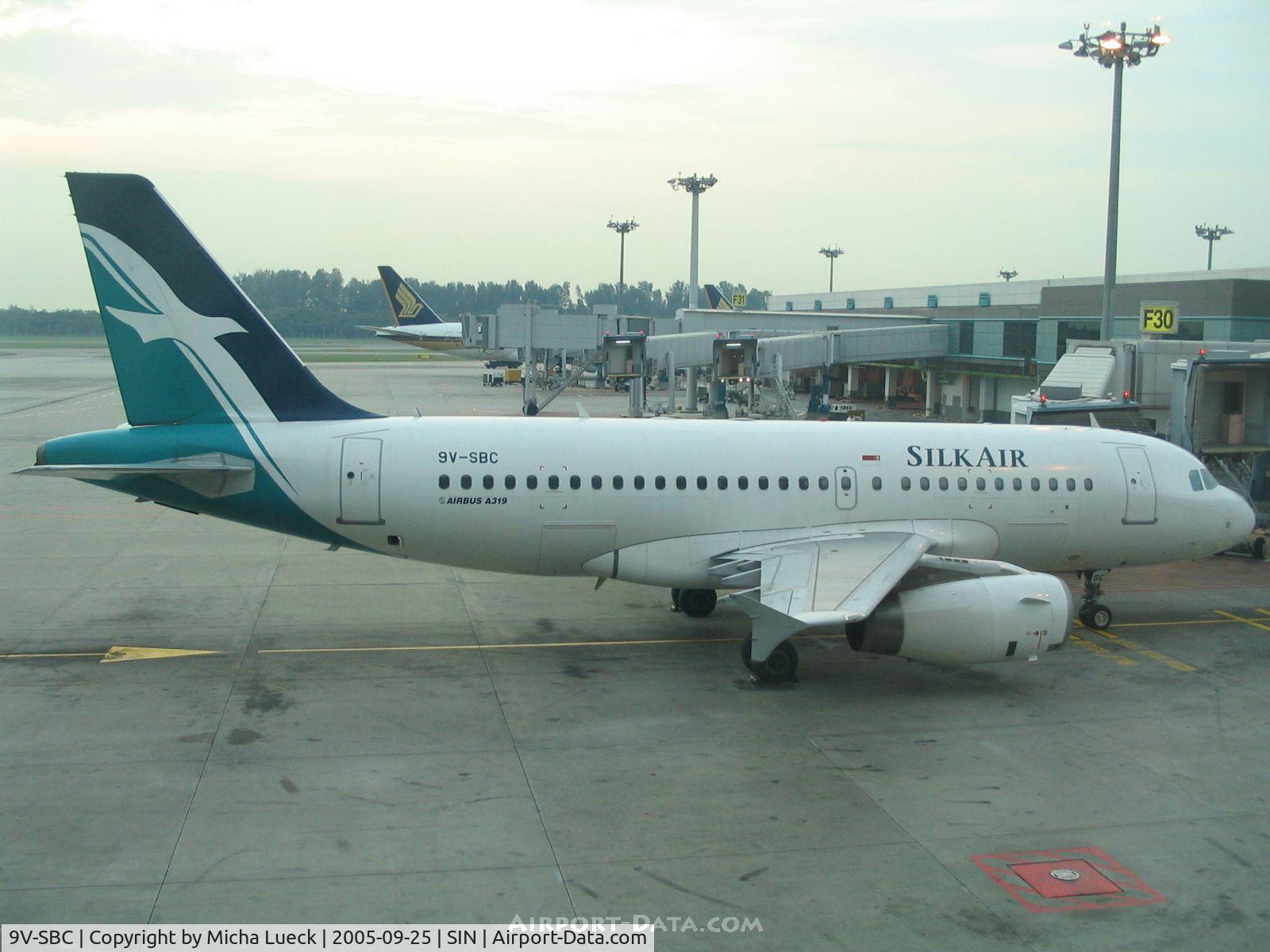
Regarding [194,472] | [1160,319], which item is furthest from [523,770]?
[1160,319]

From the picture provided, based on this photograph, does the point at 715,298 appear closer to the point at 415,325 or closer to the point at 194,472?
the point at 415,325

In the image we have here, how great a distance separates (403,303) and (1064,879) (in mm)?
108165

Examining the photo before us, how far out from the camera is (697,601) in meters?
21.5

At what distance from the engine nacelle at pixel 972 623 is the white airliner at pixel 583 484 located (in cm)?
3

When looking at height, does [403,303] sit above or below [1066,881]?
above

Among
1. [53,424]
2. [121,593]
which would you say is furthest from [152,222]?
[53,424]

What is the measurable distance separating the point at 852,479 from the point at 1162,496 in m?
6.42

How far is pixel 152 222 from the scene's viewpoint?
60.7ft

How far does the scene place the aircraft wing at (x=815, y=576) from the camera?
16.3 metres

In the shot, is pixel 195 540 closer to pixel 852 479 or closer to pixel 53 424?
pixel 852 479

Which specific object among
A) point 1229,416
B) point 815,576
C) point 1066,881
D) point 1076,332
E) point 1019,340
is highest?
point 1076,332

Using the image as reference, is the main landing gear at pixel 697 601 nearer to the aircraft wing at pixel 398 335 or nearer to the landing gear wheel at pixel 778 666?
the landing gear wheel at pixel 778 666

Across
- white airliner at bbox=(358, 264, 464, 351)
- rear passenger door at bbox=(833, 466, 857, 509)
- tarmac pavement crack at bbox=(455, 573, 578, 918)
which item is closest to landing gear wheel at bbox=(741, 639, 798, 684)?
rear passenger door at bbox=(833, 466, 857, 509)

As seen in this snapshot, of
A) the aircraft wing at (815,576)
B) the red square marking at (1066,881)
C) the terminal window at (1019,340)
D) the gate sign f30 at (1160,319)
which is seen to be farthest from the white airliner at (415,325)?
the red square marking at (1066,881)
